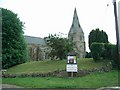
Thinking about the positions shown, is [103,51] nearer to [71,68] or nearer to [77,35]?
[71,68]

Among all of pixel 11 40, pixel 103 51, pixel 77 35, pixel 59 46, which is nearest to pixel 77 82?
pixel 103 51

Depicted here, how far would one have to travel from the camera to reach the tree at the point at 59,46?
123ft

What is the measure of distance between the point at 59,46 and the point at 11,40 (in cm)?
840

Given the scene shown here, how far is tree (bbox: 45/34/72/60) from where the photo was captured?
37438 mm

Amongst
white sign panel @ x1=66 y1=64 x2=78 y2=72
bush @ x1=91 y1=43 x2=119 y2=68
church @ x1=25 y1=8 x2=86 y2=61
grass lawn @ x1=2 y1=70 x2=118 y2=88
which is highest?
church @ x1=25 y1=8 x2=86 y2=61

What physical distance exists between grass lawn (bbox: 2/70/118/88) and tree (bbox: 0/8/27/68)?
14.6 metres

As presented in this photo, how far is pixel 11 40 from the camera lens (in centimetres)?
4094

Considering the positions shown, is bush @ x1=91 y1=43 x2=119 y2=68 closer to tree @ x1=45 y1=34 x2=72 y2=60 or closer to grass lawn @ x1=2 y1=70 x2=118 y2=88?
grass lawn @ x1=2 y1=70 x2=118 y2=88

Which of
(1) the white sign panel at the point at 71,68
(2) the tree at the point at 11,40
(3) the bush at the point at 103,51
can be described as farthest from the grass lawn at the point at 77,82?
(2) the tree at the point at 11,40

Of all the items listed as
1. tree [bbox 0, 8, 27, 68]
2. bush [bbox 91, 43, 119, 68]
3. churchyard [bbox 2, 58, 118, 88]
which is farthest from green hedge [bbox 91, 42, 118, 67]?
tree [bbox 0, 8, 27, 68]

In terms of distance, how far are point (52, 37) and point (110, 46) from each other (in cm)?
1062

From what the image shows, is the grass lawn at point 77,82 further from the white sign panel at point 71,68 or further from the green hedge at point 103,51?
the green hedge at point 103,51

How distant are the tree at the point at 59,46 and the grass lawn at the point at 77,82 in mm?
10700

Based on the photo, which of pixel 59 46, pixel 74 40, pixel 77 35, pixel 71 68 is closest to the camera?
pixel 71 68
